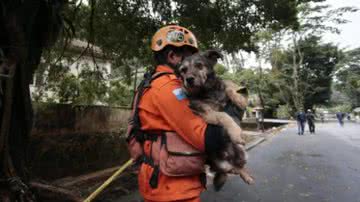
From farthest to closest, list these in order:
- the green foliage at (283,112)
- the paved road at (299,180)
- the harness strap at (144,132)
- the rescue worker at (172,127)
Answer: the green foliage at (283,112)
the paved road at (299,180)
the harness strap at (144,132)
the rescue worker at (172,127)

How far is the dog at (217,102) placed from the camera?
229 cm

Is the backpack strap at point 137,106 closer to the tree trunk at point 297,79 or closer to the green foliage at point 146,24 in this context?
the green foliage at point 146,24

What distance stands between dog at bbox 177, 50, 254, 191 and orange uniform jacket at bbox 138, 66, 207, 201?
11 cm

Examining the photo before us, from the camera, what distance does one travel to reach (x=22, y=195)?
11.7ft

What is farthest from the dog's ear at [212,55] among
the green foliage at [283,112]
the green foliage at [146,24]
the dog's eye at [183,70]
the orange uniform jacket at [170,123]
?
the green foliage at [283,112]

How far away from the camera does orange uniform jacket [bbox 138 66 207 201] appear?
210 cm

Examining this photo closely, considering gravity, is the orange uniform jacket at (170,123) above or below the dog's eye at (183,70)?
below

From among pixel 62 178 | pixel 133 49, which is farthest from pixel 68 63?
pixel 62 178

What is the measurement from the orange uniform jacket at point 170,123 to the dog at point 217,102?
0.38 feet

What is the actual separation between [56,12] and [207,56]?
2787 mm


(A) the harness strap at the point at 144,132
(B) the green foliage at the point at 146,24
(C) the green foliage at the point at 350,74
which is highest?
(C) the green foliage at the point at 350,74

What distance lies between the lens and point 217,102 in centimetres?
250

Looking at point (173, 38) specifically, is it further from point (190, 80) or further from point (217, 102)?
point (217, 102)

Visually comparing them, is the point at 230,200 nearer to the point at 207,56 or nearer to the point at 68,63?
the point at 207,56
